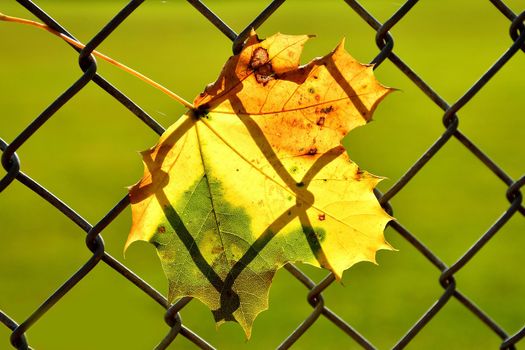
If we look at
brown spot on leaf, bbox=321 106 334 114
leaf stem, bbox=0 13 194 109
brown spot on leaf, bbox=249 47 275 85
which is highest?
brown spot on leaf, bbox=321 106 334 114

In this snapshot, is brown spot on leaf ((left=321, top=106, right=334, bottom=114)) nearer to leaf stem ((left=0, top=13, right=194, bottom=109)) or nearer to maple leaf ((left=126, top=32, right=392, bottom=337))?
maple leaf ((left=126, top=32, right=392, bottom=337))

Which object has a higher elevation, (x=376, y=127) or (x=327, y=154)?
(x=376, y=127)

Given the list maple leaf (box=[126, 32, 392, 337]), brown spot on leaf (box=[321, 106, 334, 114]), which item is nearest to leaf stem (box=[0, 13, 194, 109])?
maple leaf (box=[126, 32, 392, 337])

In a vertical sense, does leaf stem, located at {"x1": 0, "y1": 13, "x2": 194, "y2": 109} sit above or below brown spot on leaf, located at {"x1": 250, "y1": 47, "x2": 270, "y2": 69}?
below

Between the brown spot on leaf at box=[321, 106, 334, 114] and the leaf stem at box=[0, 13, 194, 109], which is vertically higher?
the brown spot on leaf at box=[321, 106, 334, 114]

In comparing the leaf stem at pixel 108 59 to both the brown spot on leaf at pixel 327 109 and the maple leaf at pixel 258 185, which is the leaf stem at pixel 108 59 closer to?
the maple leaf at pixel 258 185

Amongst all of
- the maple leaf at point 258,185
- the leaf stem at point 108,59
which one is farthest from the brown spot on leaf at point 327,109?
the leaf stem at point 108,59

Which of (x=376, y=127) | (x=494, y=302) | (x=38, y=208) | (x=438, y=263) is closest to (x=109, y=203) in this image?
(x=38, y=208)

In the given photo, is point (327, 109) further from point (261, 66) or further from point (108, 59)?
point (108, 59)

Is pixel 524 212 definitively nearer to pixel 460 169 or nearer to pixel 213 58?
pixel 460 169
